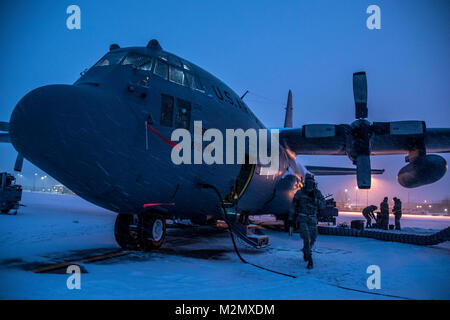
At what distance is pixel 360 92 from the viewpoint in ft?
37.2

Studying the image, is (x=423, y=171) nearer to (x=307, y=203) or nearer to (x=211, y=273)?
(x=307, y=203)

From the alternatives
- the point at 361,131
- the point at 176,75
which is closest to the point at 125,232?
the point at 176,75

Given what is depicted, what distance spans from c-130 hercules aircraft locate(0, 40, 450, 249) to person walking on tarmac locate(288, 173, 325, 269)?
2.02 meters

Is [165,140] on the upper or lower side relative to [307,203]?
upper

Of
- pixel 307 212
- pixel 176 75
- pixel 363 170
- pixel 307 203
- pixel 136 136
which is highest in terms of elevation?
pixel 176 75

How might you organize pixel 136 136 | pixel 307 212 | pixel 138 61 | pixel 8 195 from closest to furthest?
pixel 136 136, pixel 138 61, pixel 307 212, pixel 8 195

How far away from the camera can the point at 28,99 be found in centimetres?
477

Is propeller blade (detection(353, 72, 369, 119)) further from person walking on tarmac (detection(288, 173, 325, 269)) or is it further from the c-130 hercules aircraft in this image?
person walking on tarmac (detection(288, 173, 325, 269))

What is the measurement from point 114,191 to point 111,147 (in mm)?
988

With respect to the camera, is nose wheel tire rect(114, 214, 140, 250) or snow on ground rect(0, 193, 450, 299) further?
nose wheel tire rect(114, 214, 140, 250)

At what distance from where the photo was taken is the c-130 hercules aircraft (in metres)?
4.84

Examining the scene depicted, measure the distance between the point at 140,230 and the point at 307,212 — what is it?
3.91 metres

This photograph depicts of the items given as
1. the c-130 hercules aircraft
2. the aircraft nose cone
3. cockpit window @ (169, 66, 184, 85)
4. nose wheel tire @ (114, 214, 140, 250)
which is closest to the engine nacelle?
the c-130 hercules aircraft
